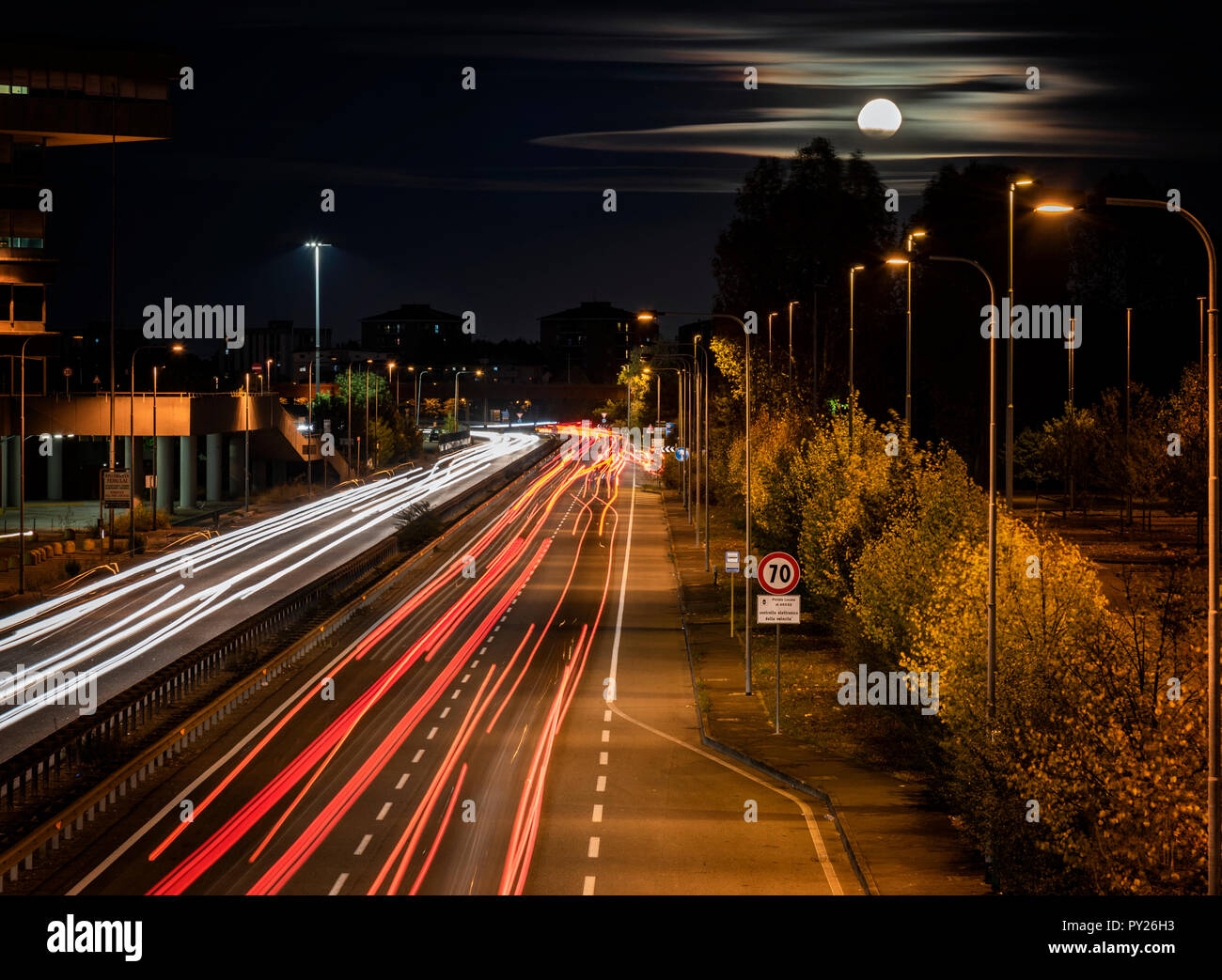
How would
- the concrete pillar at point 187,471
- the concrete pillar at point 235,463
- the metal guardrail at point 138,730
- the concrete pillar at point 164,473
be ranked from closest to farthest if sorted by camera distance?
the metal guardrail at point 138,730, the concrete pillar at point 164,473, the concrete pillar at point 187,471, the concrete pillar at point 235,463

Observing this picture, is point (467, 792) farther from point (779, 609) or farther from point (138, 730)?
point (779, 609)

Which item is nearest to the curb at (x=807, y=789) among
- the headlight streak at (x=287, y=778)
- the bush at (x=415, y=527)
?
the headlight streak at (x=287, y=778)

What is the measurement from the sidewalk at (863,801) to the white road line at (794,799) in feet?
1.18

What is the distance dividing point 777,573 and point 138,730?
11774mm

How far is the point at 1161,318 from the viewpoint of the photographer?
90125 mm

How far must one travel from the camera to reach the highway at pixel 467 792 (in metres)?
17.2

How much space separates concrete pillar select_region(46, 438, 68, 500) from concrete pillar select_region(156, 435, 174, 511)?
8690 mm

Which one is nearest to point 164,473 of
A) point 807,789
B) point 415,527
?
point 415,527

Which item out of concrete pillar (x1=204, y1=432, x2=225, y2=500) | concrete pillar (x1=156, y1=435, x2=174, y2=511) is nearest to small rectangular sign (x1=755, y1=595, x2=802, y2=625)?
concrete pillar (x1=156, y1=435, x2=174, y2=511)

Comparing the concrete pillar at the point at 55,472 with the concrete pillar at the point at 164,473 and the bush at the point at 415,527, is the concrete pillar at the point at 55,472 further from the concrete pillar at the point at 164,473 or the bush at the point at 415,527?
the bush at the point at 415,527

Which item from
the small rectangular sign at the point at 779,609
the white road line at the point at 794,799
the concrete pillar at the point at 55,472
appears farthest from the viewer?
the concrete pillar at the point at 55,472

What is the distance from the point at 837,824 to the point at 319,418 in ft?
310

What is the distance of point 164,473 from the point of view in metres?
74.9

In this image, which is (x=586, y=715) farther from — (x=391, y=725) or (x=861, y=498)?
(x=861, y=498)
